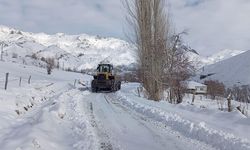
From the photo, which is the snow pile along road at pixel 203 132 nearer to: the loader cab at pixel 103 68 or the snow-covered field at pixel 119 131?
the snow-covered field at pixel 119 131

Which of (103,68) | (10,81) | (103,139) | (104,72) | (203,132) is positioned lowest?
(103,139)

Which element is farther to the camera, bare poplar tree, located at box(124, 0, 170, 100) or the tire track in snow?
bare poplar tree, located at box(124, 0, 170, 100)

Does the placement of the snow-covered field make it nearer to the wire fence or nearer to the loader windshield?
the wire fence

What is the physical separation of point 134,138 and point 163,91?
19343 mm

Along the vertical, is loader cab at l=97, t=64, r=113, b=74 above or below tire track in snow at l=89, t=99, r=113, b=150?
above

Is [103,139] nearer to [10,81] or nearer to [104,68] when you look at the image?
[10,81]

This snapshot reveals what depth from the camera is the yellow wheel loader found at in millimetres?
43075

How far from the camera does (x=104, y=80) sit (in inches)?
1704

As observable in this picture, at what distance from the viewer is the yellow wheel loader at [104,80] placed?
1696 inches

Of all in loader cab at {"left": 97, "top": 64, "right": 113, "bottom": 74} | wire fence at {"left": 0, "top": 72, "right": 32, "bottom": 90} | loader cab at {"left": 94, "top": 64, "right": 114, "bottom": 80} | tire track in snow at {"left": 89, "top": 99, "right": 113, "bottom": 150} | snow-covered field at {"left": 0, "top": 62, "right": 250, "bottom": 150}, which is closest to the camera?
tire track in snow at {"left": 89, "top": 99, "right": 113, "bottom": 150}

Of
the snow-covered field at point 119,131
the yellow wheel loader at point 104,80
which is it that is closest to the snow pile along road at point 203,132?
the snow-covered field at point 119,131

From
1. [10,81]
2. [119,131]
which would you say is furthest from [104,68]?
[119,131]

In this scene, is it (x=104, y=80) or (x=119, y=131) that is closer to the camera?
(x=119, y=131)

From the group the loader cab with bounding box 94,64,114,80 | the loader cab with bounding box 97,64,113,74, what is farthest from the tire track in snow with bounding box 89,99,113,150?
the loader cab with bounding box 97,64,113,74
